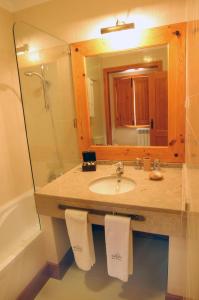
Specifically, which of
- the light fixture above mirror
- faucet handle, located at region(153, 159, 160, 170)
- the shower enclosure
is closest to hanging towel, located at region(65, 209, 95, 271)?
the shower enclosure

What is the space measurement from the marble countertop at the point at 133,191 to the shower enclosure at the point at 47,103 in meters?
0.24

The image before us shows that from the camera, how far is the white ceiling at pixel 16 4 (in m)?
1.78

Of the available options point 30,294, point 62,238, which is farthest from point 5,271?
point 62,238

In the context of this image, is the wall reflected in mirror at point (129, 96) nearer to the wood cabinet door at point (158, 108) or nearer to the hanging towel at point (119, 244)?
the wood cabinet door at point (158, 108)

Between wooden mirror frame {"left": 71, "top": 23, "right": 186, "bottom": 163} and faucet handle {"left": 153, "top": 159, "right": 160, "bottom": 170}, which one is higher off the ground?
wooden mirror frame {"left": 71, "top": 23, "right": 186, "bottom": 163}

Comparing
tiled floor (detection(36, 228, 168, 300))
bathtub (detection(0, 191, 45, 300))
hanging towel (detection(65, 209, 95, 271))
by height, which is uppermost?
hanging towel (detection(65, 209, 95, 271))

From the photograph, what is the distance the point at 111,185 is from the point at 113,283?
0.77 meters

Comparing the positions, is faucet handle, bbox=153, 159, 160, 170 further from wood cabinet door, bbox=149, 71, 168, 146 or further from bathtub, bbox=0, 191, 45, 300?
bathtub, bbox=0, 191, 45, 300

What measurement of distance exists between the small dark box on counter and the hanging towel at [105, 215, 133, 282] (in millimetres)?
603

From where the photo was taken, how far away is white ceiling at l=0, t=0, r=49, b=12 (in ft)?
5.85

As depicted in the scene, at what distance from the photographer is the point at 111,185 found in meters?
1.58

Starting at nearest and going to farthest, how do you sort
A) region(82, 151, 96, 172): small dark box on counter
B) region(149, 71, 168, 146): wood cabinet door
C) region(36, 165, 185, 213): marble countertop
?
1. region(36, 165, 185, 213): marble countertop
2. region(149, 71, 168, 146): wood cabinet door
3. region(82, 151, 96, 172): small dark box on counter

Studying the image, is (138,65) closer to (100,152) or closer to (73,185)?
(100,152)

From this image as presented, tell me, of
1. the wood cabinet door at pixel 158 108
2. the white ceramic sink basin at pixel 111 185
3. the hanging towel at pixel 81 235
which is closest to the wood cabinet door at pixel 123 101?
the wood cabinet door at pixel 158 108
